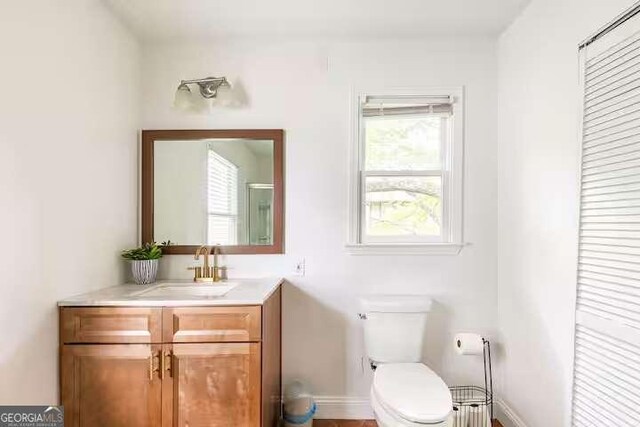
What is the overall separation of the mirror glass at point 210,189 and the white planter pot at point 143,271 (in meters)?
0.24

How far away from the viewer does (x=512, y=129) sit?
230 centimetres

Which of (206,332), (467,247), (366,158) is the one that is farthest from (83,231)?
(467,247)

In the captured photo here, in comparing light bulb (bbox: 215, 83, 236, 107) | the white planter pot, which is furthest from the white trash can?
light bulb (bbox: 215, 83, 236, 107)

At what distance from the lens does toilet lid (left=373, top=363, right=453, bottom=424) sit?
1656mm

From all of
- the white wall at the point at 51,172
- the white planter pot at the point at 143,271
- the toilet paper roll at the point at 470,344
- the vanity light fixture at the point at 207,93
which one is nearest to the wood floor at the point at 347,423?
the toilet paper roll at the point at 470,344

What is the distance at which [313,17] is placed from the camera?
2.25 m

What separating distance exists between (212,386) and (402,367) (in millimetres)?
1012

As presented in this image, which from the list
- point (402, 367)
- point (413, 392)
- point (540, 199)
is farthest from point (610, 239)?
point (402, 367)

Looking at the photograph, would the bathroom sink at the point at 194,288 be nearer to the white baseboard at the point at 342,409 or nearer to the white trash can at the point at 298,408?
the white trash can at the point at 298,408

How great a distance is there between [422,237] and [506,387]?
1.02m

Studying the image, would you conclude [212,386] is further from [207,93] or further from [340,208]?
[207,93]

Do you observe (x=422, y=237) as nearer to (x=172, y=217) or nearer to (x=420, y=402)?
(x=420, y=402)

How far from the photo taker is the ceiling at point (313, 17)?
6.95 ft

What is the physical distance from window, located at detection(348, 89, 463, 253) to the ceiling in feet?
1.28
